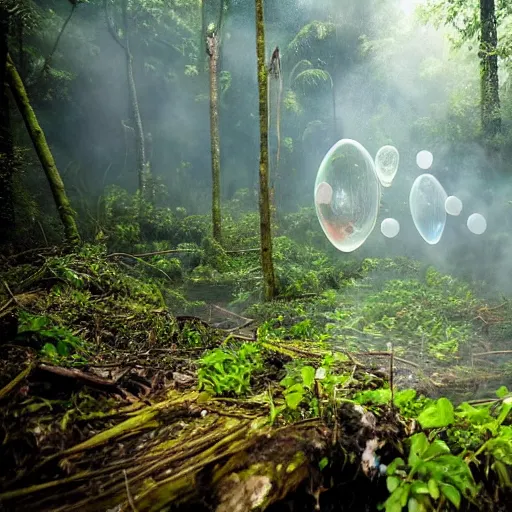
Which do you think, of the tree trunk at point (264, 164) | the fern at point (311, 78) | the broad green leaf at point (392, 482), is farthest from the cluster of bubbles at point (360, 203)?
the broad green leaf at point (392, 482)

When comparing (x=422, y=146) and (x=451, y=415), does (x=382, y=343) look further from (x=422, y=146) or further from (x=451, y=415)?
(x=422, y=146)

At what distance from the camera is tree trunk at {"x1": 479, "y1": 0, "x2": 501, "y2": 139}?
10.3 m

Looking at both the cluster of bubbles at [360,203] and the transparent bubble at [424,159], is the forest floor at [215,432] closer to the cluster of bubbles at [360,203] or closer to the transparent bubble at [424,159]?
the cluster of bubbles at [360,203]

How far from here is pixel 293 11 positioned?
22.4m

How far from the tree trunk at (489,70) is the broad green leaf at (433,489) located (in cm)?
1167

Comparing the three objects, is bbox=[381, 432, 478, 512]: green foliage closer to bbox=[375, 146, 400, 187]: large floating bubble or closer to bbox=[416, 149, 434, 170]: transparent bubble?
bbox=[375, 146, 400, 187]: large floating bubble

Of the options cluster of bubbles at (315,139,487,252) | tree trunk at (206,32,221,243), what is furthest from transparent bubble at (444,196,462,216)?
tree trunk at (206,32,221,243)

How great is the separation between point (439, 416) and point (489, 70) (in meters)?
12.1

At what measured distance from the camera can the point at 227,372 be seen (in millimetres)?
2195

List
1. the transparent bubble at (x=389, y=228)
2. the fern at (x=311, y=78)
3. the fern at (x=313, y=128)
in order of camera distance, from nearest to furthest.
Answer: the transparent bubble at (x=389, y=228) → the fern at (x=311, y=78) → the fern at (x=313, y=128)

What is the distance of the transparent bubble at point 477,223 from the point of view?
12.5 meters

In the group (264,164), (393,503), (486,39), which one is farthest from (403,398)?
(486,39)

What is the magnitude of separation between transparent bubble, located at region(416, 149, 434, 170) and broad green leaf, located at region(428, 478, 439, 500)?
1658cm

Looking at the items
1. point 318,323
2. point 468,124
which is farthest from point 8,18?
point 468,124
